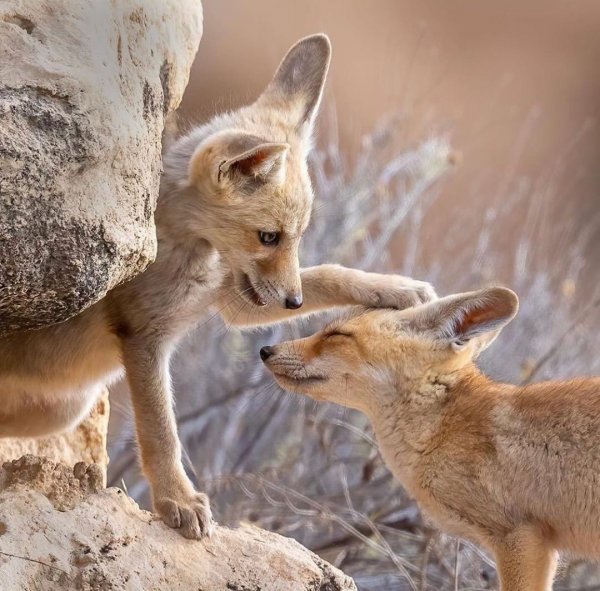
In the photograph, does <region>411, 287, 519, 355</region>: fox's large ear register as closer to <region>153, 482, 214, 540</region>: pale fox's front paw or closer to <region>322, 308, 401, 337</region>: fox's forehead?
<region>322, 308, 401, 337</region>: fox's forehead

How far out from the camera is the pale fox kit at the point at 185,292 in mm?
4004

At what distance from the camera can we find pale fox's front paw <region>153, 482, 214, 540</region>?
3713 mm

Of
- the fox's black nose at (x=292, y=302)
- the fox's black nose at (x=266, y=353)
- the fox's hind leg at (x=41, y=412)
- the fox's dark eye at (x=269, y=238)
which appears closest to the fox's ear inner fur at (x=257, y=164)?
the fox's dark eye at (x=269, y=238)

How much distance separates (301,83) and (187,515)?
6.57 feet

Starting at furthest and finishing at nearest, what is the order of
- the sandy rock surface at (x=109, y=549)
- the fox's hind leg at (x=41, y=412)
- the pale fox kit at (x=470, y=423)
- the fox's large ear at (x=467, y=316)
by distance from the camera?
the fox's hind leg at (x=41, y=412) < the fox's large ear at (x=467, y=316) < the pale fox kit at (x=470, y=423) < the sandy rock surface at (x=109, y=549)

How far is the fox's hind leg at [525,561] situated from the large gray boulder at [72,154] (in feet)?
5.60

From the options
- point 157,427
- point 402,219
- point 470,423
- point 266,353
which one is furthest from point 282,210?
point 402,219

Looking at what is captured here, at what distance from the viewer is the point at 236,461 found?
650 centimetres

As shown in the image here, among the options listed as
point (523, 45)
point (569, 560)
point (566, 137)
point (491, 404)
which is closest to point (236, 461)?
point (569, 560)

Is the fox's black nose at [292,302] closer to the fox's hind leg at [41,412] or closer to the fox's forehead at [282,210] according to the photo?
the fox's forehead at [282,210]

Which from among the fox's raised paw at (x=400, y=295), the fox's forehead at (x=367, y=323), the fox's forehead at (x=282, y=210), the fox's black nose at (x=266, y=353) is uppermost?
the fox's forehead at (x=282, y=210)

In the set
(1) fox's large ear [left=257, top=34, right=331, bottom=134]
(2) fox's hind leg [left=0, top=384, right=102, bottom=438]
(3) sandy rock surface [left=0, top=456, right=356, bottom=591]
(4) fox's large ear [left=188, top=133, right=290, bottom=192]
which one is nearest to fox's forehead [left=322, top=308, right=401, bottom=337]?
(4) fox's large ear [left=188, top=133, right=290, bottom=192]

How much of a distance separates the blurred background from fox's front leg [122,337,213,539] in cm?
47

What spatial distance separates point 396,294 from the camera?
14.7ft
